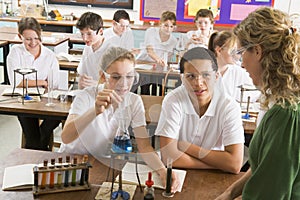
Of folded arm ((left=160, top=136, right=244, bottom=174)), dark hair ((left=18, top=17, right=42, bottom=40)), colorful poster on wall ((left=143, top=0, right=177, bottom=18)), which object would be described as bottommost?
folded arm ((left=160, top=136, right=244, bottom=174))

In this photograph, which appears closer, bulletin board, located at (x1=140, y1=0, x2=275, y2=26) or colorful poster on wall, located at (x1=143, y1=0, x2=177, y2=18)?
bulletin board, located at (x1=140, y1=0, x2=275, y2=26)

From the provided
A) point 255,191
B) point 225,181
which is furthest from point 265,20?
point 225,181

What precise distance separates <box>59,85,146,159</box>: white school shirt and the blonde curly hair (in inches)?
15.6

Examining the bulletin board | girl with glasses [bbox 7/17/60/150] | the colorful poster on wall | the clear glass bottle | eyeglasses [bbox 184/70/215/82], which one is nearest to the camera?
eyeglasses [bbox 184/70/215/82]

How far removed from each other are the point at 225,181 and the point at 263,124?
567 mm

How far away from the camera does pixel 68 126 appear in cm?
163

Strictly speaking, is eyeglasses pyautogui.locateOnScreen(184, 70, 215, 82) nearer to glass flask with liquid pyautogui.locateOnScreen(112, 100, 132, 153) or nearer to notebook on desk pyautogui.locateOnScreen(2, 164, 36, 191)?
glass flask with liquid pyautogui.locateOnScreen(112, 100, 132, 153)

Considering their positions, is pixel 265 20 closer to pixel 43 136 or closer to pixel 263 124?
pixel 263 124

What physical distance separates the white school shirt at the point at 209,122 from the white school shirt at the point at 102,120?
0.17 metres

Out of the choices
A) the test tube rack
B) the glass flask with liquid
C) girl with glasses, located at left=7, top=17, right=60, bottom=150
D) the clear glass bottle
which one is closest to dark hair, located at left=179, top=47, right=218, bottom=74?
the glass flask with liquid

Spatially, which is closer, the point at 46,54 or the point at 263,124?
the point at 263,124

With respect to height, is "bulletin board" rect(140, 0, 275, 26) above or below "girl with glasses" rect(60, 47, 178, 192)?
above

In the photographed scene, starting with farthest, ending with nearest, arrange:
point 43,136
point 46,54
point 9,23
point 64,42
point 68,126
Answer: point 9,23 → point 64,42 → point 46,54 → point 43,136 → point 68,126

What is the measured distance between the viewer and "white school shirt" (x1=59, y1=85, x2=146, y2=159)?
1.27 meters
